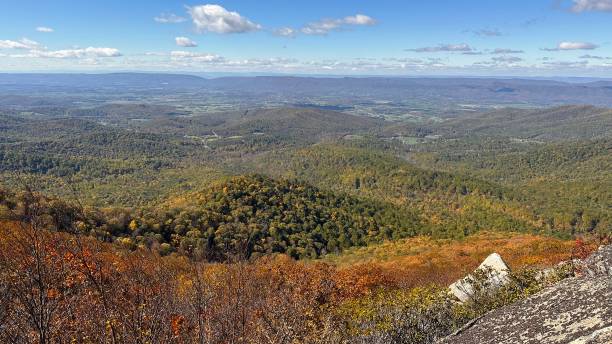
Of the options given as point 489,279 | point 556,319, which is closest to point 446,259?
point 489,279

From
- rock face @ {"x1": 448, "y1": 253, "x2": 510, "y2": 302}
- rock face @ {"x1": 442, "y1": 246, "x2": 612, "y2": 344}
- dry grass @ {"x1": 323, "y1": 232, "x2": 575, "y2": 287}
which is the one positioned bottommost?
dry grass @ {"x1": 323, "y1": 232, "x2": 575, "y2": 287}

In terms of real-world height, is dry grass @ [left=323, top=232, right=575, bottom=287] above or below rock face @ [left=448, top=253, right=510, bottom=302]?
below

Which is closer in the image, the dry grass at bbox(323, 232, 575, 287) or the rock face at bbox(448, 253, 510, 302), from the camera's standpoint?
the rock face at bbox(448, 253, 510, 302)

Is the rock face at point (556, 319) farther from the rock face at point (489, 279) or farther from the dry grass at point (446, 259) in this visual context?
the dry grass at point (446, 259)

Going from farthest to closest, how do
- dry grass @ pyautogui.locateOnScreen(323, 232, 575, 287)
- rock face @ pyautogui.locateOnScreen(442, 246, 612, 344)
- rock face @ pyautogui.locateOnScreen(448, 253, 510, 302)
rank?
dry grass @ pyautogui.locateOnScreen(323, 232, 575, 287) < rock face @ pyautogui.locateOnScreen(448, 253, 510, 302) < rock face @ pyautogui.locateOnScreen(442, 246, 612, 344)

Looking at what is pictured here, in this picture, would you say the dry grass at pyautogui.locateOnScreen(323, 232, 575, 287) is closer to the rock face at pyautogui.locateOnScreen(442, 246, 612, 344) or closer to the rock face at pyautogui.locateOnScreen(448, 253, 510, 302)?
the rock face at pyautogui.locateOnScreen(448, 253, 510, 302)

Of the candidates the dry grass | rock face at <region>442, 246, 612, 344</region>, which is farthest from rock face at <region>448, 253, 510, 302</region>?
the dry grass

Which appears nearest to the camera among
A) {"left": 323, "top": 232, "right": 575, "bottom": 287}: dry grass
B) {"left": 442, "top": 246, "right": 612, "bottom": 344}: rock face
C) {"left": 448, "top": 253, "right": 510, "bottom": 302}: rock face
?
{"left": 442, "top": 246, "right": 612, "bottom": 344}: rock face
